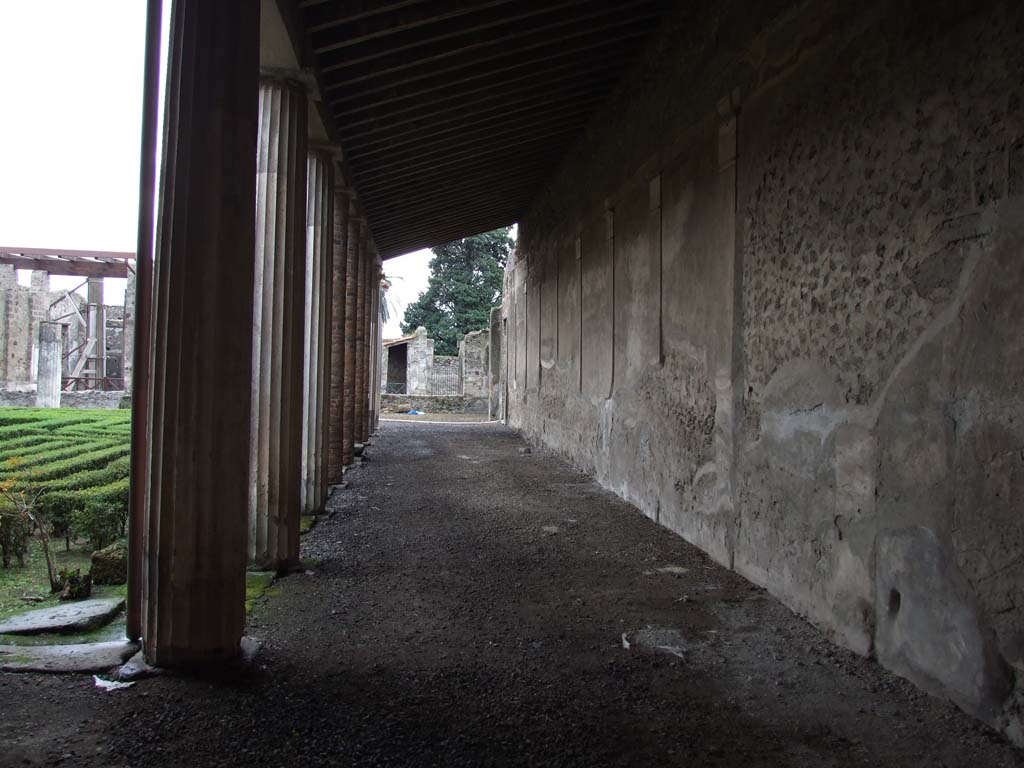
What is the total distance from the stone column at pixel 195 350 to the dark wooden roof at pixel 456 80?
5.59 feet

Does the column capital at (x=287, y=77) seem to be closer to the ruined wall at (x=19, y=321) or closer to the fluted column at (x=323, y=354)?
the fluted column at (x=323, y=354)

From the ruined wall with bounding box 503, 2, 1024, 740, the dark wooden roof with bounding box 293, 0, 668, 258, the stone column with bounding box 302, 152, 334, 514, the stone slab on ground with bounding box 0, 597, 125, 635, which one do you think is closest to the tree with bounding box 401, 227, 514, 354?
the dark wooden roof with bounding box 293, 0, 668, 258

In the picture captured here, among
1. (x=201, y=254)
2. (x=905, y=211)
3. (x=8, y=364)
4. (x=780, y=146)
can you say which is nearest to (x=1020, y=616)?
(x=905, y=211)

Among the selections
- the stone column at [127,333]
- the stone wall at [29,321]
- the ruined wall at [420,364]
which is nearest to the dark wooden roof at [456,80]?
the stone column at [127,333]

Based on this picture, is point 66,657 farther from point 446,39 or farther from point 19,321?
point 19,321

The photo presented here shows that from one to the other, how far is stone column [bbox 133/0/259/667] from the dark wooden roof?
1.70 m

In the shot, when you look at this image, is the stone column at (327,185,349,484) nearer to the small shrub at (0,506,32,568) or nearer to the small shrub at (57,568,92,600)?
the small shrub at (0,506,32,568)

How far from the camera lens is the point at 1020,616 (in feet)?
7.44

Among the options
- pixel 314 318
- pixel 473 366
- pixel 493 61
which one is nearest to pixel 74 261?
pixel 473 366

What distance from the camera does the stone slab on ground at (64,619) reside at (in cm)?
319

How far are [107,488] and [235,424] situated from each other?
3233 mm

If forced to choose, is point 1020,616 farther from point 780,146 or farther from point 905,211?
point 780,146

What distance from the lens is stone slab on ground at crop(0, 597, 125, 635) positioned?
10.5 feet

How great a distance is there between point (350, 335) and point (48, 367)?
48.9 feet
